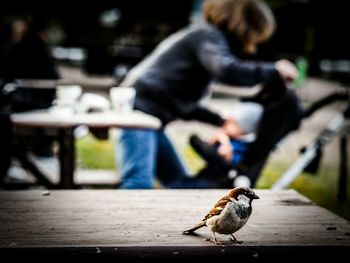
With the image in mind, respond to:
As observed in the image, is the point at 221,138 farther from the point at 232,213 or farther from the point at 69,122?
the point at 232,213

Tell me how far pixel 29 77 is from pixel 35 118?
3658 millimetres

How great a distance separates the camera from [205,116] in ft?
16.4

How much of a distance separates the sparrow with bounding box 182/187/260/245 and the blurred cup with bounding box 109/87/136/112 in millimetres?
2461

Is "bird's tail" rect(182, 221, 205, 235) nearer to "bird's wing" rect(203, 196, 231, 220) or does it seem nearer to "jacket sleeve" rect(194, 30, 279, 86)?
"bird's wing" rect(203, 196, 231, 220)

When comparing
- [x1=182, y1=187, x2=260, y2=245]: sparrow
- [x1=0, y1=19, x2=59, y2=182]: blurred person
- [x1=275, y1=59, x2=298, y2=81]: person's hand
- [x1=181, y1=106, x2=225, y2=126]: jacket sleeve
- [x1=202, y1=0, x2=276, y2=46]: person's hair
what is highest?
[x1=202, y1=0, x2=276, y2=46]: person's hair

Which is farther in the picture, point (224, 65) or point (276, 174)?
point (276, 174)

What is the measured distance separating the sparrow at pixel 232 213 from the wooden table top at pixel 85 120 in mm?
2088

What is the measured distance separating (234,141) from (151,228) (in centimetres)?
275

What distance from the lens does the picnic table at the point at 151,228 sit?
196cm

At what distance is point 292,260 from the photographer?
2.02m

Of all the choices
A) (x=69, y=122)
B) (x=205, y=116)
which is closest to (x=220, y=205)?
(x=69, y=122)

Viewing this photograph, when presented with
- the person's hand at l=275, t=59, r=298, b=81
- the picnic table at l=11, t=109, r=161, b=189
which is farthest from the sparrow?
the person's hand at l=275, t=59, r=298, b=81

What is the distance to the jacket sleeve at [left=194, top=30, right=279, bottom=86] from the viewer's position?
419cm

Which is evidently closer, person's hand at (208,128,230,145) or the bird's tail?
the bird's tail
